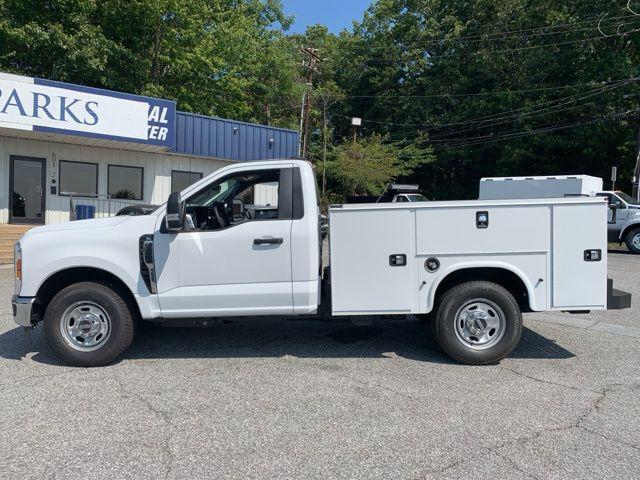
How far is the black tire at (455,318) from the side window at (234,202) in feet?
6.49

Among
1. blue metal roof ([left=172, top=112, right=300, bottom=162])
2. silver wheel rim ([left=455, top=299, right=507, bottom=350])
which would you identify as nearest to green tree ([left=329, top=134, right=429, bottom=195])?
blue metal roof ([left=172, top=112, right=300, bottom=162])

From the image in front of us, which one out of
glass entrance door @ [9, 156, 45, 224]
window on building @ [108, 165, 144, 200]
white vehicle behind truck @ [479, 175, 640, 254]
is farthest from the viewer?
white vehicle behind truck @ [479, 175, 640, 254]

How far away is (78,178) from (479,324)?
14.8m

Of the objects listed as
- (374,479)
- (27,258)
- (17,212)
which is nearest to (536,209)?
(374,479)

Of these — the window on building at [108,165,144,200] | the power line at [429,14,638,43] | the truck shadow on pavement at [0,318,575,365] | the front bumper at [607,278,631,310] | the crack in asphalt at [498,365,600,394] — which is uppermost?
the power line at [429,14,638,43]

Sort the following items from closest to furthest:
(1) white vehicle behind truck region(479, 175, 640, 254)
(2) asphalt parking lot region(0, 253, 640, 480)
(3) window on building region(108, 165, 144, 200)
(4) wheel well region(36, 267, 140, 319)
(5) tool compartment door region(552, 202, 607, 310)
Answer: (2) asphalt parking lot region(0, 253, 640, 480) → (5) tool compartment door region(552, 202, 607, 310) → (4) wheel well region(36, 267, 140, 319) → (3) window on building region(108, 165, 144, 200) → (1) white vehicle behind truck region(479, 175, 640, 254)

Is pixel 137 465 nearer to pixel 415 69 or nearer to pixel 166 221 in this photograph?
pixel 166 221

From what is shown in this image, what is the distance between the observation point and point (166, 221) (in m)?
5.09

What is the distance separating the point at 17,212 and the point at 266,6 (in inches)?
1201

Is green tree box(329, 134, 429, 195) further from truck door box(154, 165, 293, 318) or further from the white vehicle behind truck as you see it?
truck door box(154, 165, 293, 318)

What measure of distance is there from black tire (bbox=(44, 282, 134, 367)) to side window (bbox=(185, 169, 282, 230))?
114 centimetres

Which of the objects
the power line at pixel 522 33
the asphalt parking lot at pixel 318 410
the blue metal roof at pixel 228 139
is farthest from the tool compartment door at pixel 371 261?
the power line at pixel 522 33

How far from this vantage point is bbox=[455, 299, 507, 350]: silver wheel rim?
5.34m

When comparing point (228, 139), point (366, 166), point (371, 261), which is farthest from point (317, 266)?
point (366, 166)
